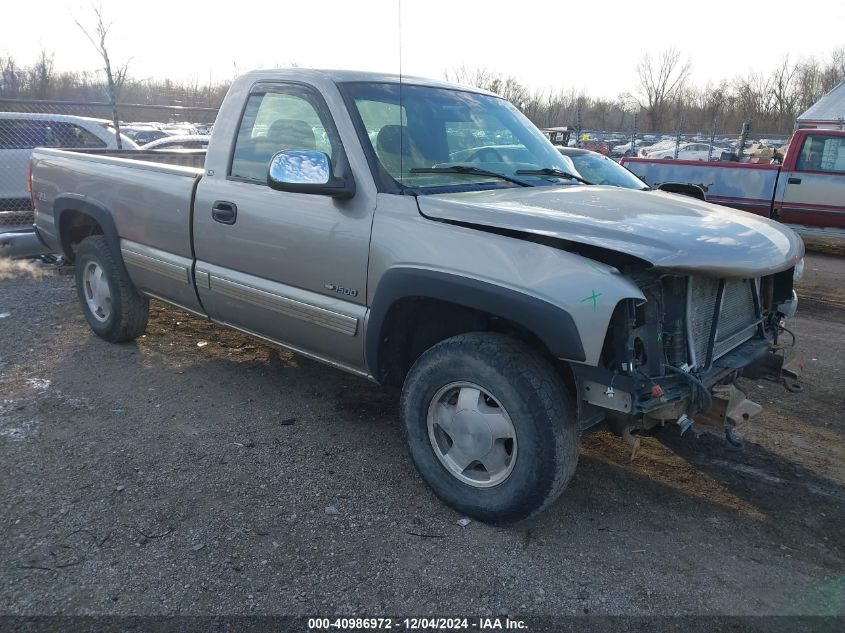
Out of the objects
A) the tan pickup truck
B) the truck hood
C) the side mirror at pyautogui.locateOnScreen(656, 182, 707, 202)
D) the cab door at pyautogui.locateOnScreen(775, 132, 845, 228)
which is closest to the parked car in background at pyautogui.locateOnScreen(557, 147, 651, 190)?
the side mirror at pyautogui.locateOnScreen(656, 182, 707, 202)

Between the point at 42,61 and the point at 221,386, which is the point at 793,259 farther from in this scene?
the point at 42,61

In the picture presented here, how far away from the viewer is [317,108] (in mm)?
3633

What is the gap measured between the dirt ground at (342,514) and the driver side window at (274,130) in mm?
1551

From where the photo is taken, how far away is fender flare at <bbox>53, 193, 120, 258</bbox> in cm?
497

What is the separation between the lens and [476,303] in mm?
2885

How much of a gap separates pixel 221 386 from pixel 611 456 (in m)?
2.65

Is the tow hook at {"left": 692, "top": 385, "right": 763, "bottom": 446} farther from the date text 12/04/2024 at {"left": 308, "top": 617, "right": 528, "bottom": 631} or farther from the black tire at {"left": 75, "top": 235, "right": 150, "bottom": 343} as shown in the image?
the black tire at {"left": 75, "top": 235, "right": 150, "bottom": 343}

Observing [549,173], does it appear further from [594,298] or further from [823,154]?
[823,154]

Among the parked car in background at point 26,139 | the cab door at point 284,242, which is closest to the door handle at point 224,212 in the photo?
the cab door at point 284,242

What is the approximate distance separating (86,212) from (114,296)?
66 centimetres

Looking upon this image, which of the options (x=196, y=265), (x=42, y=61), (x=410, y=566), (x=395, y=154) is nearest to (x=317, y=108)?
(x=395, y=154)

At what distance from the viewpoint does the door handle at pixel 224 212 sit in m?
3.92

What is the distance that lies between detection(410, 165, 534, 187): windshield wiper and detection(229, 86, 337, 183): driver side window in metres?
0.51

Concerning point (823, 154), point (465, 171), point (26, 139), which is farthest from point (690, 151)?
point (465, 171)
